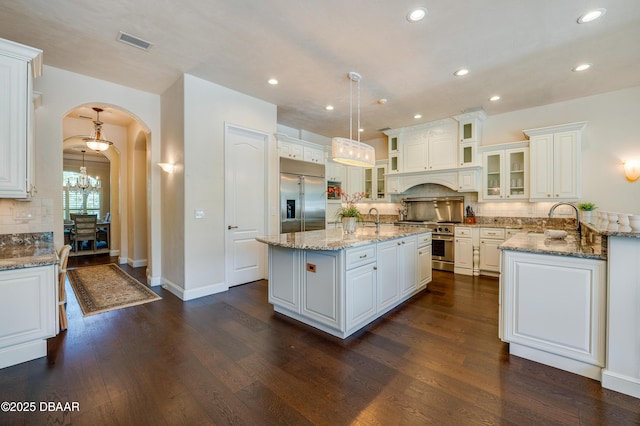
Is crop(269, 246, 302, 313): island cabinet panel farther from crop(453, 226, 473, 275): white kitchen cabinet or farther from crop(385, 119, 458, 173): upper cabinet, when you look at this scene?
crop(385, 119, 458, 173): upper cabinet

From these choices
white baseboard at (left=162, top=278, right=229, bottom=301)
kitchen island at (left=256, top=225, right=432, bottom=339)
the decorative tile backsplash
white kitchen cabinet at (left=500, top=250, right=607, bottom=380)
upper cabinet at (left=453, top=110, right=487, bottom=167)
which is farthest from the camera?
upper cabinet at (left=453, top=110, right=487, bottom=167)

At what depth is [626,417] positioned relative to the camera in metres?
1.68

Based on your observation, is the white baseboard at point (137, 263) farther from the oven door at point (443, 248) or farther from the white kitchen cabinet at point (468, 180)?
the white kitchen cabinet at point (468, 180)

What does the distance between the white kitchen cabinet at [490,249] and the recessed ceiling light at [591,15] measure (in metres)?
3.20

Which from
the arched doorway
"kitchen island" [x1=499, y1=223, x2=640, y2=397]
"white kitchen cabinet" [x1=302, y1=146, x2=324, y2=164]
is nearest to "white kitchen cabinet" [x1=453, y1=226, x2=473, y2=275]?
"kitchen island" [x1=499, y1=223, x2=640, y2=397]

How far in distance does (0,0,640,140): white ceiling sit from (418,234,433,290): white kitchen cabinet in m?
2.33

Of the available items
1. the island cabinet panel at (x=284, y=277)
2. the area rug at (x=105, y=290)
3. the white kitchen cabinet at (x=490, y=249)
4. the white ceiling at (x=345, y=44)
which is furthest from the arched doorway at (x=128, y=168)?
the white kitchen cabinet at (x=490, y=249)

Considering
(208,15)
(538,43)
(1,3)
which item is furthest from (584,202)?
(1,3)

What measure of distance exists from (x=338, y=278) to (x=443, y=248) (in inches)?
144

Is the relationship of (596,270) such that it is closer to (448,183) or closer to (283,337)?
(283,337)

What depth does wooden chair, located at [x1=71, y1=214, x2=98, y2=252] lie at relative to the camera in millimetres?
6953

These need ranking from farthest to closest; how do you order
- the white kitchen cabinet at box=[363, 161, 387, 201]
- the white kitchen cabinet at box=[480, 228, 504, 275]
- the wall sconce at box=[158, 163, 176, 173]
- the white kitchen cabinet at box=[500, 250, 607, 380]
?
the white kitchen cabinet at box=[363, 161, 387, 201] < the white kitchen cabinet at box=[480, 228, 504, 275] < the wall sconce at box=[158, 163, 176, 173] < the white kitchen cabinet at box=[500, 250, 607, 380]

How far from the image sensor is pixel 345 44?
303 centimetres

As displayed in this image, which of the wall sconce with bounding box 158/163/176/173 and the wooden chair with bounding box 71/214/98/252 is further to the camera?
the wooden chair with bounding box 71/214/98/252
